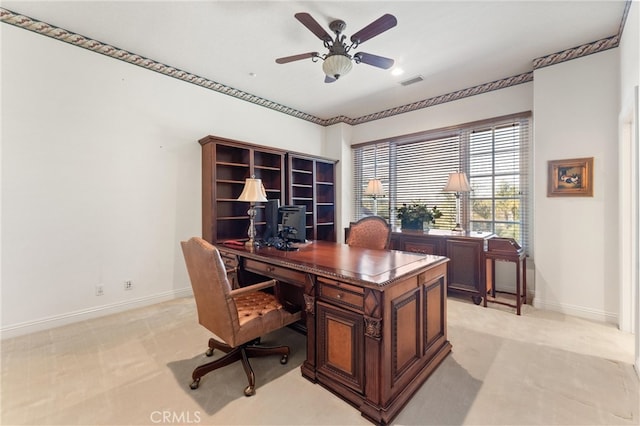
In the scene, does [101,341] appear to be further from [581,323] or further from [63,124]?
[581,323]

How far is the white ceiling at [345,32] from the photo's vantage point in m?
2.43

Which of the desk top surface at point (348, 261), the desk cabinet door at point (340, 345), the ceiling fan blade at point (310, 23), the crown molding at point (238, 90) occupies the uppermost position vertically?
the crown molding at point (238, 90)

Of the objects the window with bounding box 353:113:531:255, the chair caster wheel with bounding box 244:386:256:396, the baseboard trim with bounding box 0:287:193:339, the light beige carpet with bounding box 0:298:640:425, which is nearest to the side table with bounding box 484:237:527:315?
the light beige carpet with bounding box 0:298:640:425

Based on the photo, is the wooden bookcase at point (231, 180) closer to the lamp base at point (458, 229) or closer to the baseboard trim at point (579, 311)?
the lamp base at point (458, 229)

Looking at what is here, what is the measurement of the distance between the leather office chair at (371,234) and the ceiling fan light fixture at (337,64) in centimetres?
147

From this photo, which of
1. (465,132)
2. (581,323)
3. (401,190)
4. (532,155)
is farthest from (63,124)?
(581,323)

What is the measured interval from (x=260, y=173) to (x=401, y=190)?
97.8 inches

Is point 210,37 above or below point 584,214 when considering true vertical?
above

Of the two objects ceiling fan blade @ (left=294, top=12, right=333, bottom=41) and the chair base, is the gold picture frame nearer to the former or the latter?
ceiling fan blade @ (left=294, top=12, right=333, bottom=41)

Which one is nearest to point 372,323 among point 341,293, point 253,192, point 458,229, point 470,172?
point 341,293

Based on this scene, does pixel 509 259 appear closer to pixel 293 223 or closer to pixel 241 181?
pixel 293 223

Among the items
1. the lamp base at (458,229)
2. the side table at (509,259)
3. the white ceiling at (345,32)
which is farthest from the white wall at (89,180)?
the side table at (509,259)

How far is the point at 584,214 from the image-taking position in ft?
9.86

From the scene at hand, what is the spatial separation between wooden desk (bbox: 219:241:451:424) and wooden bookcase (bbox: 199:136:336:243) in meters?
1.96
